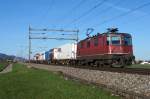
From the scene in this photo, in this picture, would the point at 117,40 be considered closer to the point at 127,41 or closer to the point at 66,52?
the point at 127,41

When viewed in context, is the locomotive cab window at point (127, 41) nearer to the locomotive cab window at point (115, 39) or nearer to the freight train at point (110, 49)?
the freight train at point (110, 49)

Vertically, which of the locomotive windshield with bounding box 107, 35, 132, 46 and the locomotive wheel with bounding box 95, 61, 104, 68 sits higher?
the locomotive windshield with bounding box 107, 35, 132, 46

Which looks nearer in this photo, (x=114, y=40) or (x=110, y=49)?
(x=110, y=49)

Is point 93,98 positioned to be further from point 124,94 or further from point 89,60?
point 89,60

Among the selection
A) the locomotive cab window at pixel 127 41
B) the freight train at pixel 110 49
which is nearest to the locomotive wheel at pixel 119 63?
the freight train at pixel 110 49

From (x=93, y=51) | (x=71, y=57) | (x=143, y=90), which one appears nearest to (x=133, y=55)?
(x=93, y=51)

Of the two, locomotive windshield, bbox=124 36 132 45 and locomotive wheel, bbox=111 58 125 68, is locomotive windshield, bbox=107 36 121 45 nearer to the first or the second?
locomotive windshield, bbox=124 36 132 45

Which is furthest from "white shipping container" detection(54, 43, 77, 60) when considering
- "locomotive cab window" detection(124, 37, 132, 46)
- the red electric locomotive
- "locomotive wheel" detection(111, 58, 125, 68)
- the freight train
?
"locomotive wheel" detection(111, 58, 125, 68)

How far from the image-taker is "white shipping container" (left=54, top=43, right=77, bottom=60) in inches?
2120

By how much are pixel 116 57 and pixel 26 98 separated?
18.2 metres

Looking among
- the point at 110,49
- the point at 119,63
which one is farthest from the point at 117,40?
the point at 119,63

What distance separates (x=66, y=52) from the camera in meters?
59.2

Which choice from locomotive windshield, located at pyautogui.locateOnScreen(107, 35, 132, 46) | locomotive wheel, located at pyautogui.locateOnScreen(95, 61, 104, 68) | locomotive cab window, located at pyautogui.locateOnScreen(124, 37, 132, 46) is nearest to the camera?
locomotive windshield, located at pyautogui.locateOnScreen(107, 35, 132, 46)

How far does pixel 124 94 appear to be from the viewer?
13523 mm
